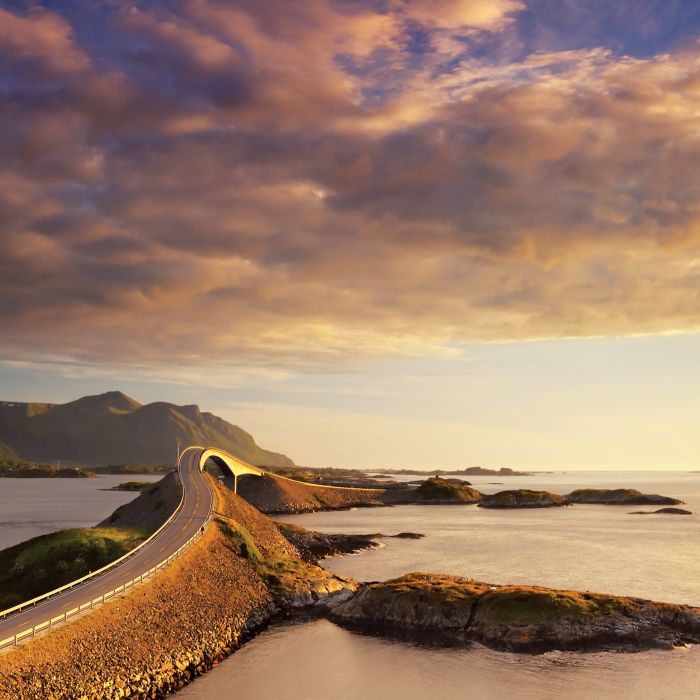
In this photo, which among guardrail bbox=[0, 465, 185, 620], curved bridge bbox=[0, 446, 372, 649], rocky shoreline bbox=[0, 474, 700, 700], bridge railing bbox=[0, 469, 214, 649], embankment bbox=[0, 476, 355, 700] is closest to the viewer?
embankment bbox=[0, 476, 355, 700]

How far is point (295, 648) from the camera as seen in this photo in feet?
203

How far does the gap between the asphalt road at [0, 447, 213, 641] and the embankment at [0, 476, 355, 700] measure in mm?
2435

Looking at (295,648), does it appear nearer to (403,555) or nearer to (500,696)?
(500,696)

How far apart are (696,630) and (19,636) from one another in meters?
58.1

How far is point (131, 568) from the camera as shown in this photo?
234 feet

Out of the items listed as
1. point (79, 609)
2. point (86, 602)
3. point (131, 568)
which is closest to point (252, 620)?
point (131, 568)

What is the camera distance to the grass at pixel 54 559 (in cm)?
7412

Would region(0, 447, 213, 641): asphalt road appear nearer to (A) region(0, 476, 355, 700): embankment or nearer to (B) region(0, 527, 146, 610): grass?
(A) region(0, 476, 355, 700): embankment

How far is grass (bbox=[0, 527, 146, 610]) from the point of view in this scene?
7412cm

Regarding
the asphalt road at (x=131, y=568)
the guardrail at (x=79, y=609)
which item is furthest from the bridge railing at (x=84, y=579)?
the guardrail at (x=79, y=609)

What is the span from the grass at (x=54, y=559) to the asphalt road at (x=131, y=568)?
4263 millimetres

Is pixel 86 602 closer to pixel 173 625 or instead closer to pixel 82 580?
pixel 173 625

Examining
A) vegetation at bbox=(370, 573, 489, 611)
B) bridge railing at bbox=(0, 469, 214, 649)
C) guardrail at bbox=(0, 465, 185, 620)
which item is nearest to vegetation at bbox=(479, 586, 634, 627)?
vegetation at bbox=(370, 573, 489, 611)

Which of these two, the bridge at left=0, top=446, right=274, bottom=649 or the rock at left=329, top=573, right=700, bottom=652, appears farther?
the rock at left=329, top=573, right=700, bottom=652
